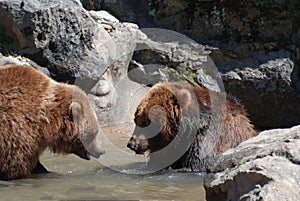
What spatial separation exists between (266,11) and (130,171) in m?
4.89

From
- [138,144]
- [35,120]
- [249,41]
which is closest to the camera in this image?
[35,120]

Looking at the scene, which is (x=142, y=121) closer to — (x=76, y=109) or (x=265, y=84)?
(x=76, y=109)

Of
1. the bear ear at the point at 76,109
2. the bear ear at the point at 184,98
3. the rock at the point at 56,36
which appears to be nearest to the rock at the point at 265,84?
the rock at the point at 56,36

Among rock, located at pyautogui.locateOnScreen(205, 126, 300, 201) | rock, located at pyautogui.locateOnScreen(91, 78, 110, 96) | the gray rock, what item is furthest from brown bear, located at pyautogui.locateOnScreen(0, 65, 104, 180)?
the gray rock

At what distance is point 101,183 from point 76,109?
862 millimetres

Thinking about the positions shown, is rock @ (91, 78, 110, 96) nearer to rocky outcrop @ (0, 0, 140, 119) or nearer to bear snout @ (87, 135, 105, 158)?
rocky outcrop @ (0, 0, 140, 119)

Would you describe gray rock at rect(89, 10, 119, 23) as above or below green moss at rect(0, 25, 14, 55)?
above

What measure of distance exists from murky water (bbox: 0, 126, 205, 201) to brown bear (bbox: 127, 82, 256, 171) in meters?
0.23

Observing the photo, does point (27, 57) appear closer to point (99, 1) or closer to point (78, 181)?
point (99, 1)

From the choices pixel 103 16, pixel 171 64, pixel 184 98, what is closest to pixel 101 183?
pixel 184 98

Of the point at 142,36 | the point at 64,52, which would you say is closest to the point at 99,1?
the point at 142,36

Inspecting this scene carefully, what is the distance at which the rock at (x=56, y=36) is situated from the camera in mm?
10047

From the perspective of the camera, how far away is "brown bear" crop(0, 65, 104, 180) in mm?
6785

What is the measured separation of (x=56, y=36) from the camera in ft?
33.3
